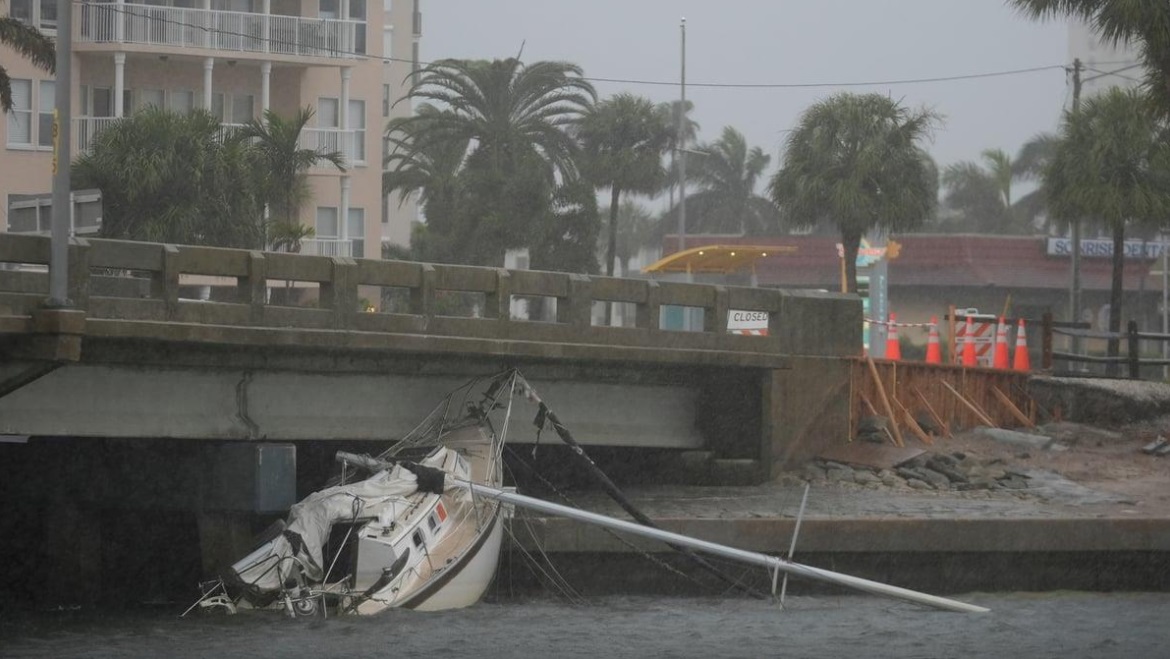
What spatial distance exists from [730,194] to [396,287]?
265 feet

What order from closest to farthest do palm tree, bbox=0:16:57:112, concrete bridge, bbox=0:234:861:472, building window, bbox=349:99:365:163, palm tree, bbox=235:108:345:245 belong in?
concrete bridge, bbox=0:234:861:472 → palm tree, bbox=0:16:57:112 → palm tree, bbox=235:108:345:245 → building window, bbox=349:99:365:163

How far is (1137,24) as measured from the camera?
81.5 feet

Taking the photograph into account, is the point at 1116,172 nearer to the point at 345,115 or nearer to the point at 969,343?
the point at 969,343

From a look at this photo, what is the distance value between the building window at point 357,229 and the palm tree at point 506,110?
10.5ft

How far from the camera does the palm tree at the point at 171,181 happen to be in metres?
37.2

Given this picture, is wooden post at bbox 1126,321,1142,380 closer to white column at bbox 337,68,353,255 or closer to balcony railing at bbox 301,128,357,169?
white column at bbox 337,68,353,255

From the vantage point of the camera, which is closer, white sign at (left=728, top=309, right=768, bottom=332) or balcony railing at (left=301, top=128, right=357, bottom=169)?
white sign at (left=728, top=309, right=768, bottom=332)

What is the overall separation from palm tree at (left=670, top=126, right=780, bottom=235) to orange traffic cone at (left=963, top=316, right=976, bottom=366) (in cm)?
7083

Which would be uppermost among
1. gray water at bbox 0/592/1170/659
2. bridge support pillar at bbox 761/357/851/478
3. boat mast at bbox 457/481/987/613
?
bridge support pillar at bbox 761/357/851/478

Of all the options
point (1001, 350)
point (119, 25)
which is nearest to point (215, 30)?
point (119, 25)

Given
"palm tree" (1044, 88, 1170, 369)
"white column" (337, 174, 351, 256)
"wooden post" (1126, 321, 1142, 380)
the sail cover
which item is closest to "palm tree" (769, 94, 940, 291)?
"palm tree" (1044, 88, 1170, 369)

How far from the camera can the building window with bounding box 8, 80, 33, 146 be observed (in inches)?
1693

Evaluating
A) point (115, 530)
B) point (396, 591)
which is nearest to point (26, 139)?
point (115, 530)

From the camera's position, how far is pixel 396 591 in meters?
16.8
